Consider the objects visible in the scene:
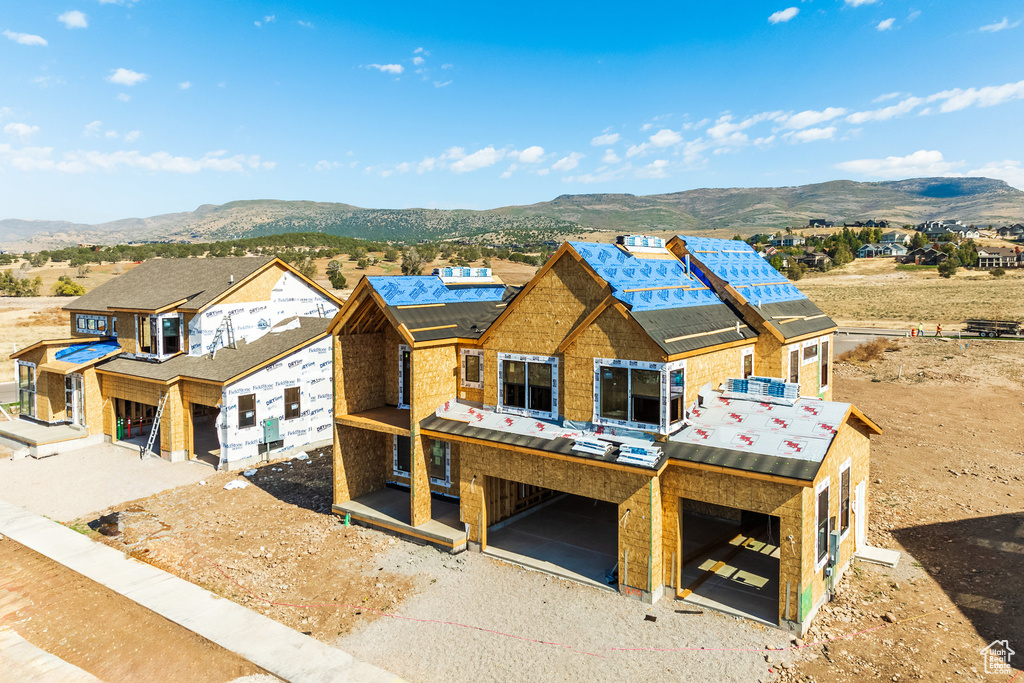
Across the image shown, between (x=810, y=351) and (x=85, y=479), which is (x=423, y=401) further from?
(x=85, y=479)

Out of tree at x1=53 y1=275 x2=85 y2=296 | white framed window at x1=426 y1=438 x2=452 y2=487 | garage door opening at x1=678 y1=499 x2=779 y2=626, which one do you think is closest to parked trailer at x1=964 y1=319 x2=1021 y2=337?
garage door opening at x1=678 y1=499 x2=779 y2=626

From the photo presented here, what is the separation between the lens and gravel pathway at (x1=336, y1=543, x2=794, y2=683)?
37.1 feet

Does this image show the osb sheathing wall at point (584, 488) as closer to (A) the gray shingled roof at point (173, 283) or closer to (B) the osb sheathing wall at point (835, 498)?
(B) the osb sheathing wall at point (835, 498)

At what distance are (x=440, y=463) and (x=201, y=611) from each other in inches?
297

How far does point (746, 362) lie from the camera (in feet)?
62.0

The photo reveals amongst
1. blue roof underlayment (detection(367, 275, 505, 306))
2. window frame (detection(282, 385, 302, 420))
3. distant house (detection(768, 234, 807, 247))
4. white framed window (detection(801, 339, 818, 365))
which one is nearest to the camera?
blue roof underlayment (detection(367, 275, 505, 306))

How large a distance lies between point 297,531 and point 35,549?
6.75 m

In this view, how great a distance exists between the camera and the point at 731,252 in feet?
75.1

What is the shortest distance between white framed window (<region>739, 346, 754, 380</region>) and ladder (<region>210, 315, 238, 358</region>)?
21.2m

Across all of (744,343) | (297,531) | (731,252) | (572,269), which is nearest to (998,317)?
(731,252)

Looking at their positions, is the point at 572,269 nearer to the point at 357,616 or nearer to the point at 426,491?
the point at 426,491

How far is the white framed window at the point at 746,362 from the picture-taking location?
18.5m

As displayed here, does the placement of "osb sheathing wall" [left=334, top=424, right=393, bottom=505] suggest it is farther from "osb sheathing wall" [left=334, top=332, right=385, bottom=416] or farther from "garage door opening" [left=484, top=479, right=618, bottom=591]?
"garage door opening" [left=484, top=479, right=618, bottom=591]

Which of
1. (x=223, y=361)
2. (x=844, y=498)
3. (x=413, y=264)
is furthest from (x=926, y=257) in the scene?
(x=223, y=361)
